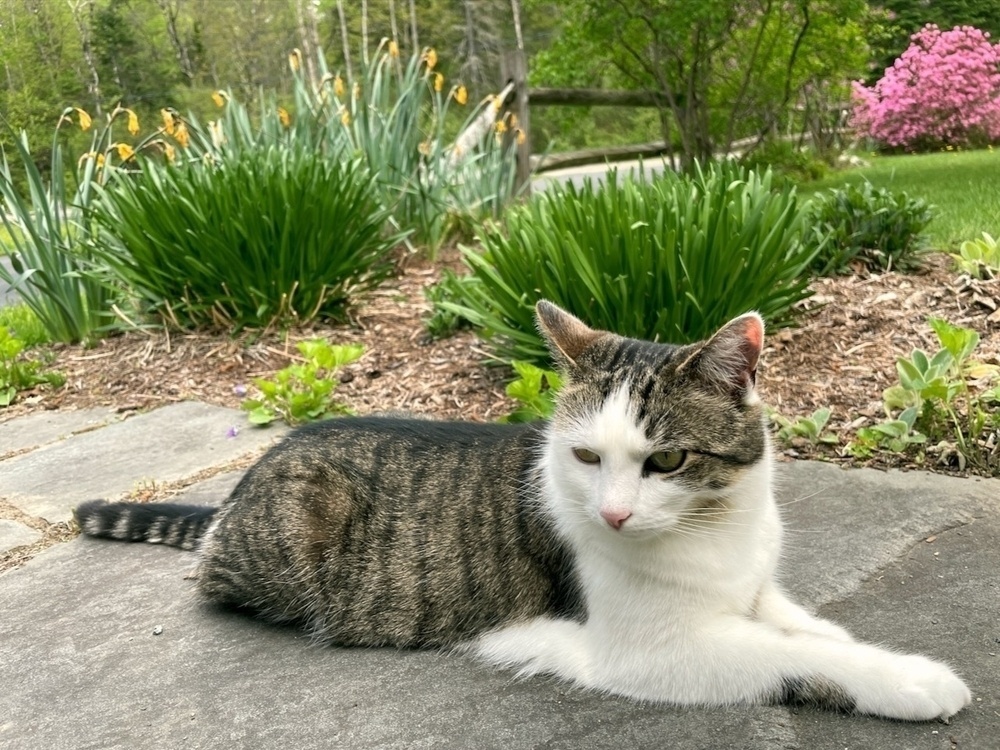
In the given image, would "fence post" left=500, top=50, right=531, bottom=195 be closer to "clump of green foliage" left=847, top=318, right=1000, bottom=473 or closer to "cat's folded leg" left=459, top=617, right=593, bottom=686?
"clump of green foliage" left=847, top=318, right=1000, bottom=473

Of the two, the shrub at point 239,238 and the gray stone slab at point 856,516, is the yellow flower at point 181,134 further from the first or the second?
the gray stone slab at point 856,516

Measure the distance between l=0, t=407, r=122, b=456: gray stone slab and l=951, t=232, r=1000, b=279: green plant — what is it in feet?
14.3

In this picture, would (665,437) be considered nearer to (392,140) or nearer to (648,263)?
(648,263)

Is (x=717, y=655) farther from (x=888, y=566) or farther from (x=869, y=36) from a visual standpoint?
(x=869, y=36)

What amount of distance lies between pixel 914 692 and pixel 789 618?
361 millimetres

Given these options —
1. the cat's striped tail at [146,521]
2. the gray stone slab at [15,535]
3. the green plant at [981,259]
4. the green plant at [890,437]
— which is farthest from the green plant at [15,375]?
the green plant at [981,259]

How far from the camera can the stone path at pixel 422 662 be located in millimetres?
1653

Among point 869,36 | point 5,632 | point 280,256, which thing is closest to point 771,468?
point 5,632

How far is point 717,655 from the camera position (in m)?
1.71

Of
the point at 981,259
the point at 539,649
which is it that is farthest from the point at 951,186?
the point at 539,649

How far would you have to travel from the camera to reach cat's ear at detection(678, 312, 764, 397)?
5.69 ft

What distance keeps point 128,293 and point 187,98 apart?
1.56 metres

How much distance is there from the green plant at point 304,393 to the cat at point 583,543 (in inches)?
46.9

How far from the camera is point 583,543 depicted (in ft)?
6.31
